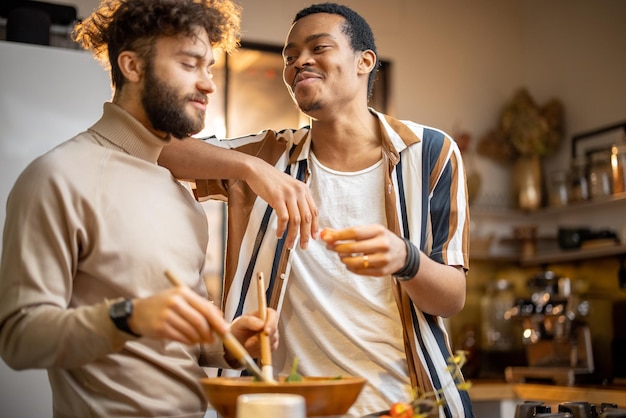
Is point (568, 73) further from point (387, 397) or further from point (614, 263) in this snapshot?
point (387, 397)

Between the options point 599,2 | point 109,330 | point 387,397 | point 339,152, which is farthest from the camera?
point 599,2

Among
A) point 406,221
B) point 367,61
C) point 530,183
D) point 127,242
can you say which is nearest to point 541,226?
point 530,183

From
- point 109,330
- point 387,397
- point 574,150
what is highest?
point 574,150

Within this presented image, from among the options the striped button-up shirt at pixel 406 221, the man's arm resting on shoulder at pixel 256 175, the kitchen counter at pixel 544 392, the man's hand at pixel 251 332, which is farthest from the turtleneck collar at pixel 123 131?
the kitchen counter at pixel 544 392

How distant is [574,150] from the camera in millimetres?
4539

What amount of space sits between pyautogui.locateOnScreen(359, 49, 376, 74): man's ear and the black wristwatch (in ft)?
3.71

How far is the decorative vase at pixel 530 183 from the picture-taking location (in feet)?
15.1

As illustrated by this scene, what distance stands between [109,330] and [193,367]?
0.31m

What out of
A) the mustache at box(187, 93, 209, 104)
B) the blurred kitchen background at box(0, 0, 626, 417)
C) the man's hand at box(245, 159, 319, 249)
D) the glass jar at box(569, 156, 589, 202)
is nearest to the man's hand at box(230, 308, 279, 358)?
the man's hand at box(245, 159, 319, 249)

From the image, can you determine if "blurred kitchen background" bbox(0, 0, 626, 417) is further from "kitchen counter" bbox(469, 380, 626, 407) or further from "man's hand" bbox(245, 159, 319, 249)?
"man's hand" bbox(245, 159, 319, 249)

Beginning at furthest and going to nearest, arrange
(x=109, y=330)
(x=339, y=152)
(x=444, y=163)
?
(x=339, y=152) → (x=444, y=163) → (x=109, y=330)

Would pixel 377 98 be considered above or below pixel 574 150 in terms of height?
above

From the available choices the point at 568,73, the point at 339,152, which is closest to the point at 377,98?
the point at 568,73

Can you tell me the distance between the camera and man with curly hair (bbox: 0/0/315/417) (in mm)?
1120
